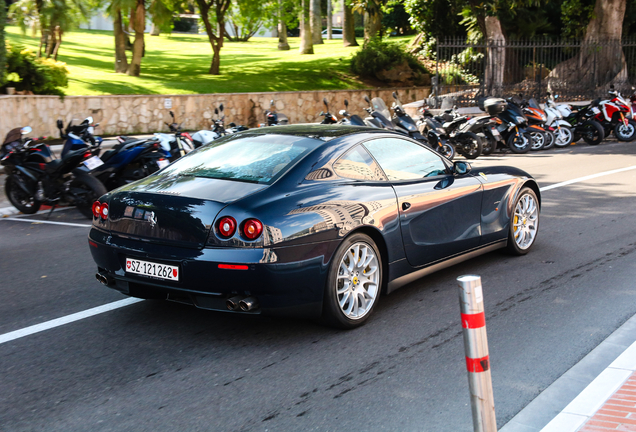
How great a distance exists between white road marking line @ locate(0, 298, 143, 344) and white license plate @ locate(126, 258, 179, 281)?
834 mm

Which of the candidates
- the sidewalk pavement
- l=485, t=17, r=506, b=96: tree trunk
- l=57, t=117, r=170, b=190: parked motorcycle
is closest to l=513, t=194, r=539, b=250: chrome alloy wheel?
the sidewalk pavement

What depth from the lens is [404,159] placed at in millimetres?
5703

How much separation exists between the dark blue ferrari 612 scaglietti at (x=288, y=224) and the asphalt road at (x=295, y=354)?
33 centimetres

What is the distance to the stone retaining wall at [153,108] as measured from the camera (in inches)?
687

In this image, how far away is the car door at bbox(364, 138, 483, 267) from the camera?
5410 millimetres

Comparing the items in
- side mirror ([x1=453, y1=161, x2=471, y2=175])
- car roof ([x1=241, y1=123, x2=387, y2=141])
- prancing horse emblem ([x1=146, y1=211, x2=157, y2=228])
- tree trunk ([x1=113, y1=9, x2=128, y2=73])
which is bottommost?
prancing horse emblem ([x1=146, y1=211, x2=157, y2=228])

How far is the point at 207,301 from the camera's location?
4.48 meters

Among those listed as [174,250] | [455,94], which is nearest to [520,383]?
[174,250]

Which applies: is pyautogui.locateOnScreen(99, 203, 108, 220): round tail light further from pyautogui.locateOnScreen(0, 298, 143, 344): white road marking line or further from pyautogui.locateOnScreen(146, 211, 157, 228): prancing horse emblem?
pyautogui.locateOnScreen(0, 298, 143, 344): white road marking line

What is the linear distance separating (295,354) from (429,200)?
6.11ft

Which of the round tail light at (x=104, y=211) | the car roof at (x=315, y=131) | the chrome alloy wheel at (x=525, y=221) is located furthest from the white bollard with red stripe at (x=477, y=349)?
the chrome alloy wheel at (x=525, y=221)

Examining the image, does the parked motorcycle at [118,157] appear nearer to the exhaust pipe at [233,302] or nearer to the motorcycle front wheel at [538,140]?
the exhaust pipe at [233,302]

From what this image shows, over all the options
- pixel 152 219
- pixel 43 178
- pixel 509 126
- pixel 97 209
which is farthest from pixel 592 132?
pixel 152 219

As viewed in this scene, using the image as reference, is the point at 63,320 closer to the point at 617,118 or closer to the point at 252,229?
the point at 252,229
